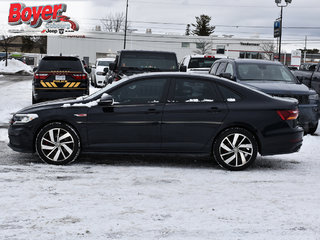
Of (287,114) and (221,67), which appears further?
(221,67)

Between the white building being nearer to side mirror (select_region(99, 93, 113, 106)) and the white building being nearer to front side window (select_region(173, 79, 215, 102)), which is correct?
front side window (select_region(173, 79, 215, 102))

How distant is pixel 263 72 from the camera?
1294cm

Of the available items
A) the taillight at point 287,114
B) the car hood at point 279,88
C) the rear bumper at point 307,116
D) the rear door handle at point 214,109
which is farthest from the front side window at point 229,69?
the rear door handle at point 214,109

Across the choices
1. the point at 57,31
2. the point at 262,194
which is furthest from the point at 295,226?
the point at 57,31

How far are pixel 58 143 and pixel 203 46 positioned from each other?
259ft

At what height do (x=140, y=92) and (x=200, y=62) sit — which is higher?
(x=200, y=62)

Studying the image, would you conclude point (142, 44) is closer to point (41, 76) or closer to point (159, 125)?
point (41, 76)

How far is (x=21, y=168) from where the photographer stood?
755 cm

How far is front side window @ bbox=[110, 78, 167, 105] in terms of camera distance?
7.89 metres

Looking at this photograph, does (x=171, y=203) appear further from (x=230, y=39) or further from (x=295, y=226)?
(x=230, y=39)

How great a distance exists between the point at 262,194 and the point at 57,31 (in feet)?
271

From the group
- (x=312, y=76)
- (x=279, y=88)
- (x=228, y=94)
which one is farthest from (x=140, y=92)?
(x=312, y=76)

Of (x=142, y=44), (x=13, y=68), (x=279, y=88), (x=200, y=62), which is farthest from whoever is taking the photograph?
(x=142, y=44)

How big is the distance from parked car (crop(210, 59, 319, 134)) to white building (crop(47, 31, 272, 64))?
232 ft
